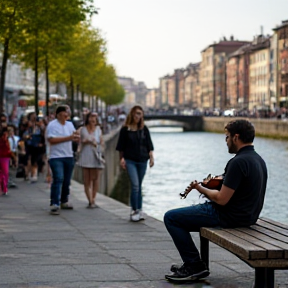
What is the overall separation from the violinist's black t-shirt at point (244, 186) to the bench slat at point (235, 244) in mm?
168

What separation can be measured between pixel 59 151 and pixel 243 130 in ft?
22.3

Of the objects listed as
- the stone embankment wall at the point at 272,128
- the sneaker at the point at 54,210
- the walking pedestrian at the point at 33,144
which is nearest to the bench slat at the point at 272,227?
the sneaker at the point at 54,210

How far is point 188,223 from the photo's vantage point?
25.7 feet

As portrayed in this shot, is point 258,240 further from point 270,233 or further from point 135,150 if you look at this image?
point 135,150

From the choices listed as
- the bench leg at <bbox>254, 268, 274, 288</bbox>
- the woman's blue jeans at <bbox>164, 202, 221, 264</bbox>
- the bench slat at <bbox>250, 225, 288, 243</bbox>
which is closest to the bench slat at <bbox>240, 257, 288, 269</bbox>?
the bench leg at <bbox>254, 268, 274, 288</bbox>

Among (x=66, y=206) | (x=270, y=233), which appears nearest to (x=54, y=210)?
(x=66, y=206)

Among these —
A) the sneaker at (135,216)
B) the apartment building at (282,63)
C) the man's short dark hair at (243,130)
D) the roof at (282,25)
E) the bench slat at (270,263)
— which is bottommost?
the sneaker at (135,216)

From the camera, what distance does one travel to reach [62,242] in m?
10.4

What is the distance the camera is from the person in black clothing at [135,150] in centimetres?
1295

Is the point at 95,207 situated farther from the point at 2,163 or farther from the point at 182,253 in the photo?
the point at 182,253

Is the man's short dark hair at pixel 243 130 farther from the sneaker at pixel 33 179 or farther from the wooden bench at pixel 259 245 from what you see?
the sneaker at pixel 33 179

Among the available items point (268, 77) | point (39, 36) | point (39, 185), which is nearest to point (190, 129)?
point (268, 77)

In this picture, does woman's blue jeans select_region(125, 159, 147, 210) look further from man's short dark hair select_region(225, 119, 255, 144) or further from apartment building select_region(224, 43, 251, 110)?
apartment building select_region(224, 43, 251, 110)

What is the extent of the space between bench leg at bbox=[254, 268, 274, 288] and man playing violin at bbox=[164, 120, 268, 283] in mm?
714
